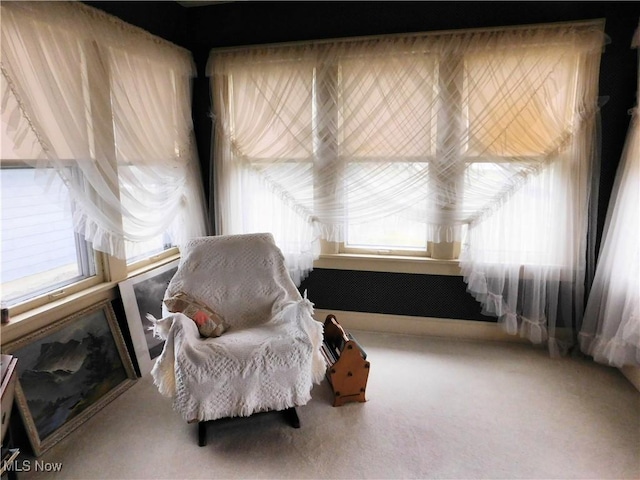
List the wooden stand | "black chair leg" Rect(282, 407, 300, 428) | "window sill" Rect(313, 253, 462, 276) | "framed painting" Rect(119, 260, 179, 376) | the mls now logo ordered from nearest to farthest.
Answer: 1. the mls now logo
2. "black chair leg" Rect(282, 407, 300, 428)
3. the wooden stand
4. "framed painting" Rect(119, 260, 179, 376)
5. "window sill" Rect(313, 253, 462, 276)

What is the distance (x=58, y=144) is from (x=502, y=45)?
266cm

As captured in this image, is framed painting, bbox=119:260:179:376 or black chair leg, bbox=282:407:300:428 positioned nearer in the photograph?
black chair leg, bbox=282:407:300:428

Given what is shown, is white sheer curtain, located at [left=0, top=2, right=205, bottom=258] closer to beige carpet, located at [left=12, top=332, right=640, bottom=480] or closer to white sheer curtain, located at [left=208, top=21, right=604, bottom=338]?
white sheer curtain, located at [left=208, top=21, right=604, bottom=338]

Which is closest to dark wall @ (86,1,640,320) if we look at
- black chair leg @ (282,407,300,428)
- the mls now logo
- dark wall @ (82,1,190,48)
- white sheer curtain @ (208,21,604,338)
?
dark wall @ (82,1,190,48)

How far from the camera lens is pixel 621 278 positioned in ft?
8.14

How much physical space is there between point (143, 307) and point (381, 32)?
8.12ft

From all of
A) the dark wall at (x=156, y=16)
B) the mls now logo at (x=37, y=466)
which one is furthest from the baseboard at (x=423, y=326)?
the dark wall at (x=156, y=16)

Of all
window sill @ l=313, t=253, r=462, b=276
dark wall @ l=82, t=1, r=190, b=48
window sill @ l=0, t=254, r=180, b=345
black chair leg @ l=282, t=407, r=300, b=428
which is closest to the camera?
window sill @ l=0, t=254, r=180, b=345

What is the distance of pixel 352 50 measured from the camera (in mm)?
2951

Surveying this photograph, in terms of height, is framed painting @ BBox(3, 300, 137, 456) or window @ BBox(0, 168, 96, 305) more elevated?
window @ BBox(0, 168, 96, 305)

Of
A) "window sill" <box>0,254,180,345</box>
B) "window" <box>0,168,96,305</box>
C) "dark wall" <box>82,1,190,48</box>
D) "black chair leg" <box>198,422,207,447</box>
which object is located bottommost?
"black chair leg" <box>198,422,207,447</box>

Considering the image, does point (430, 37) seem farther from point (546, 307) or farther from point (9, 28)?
point (9, 28)

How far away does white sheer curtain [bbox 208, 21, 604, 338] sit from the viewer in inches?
106

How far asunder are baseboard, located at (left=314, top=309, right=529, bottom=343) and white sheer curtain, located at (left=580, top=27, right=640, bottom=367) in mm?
545
